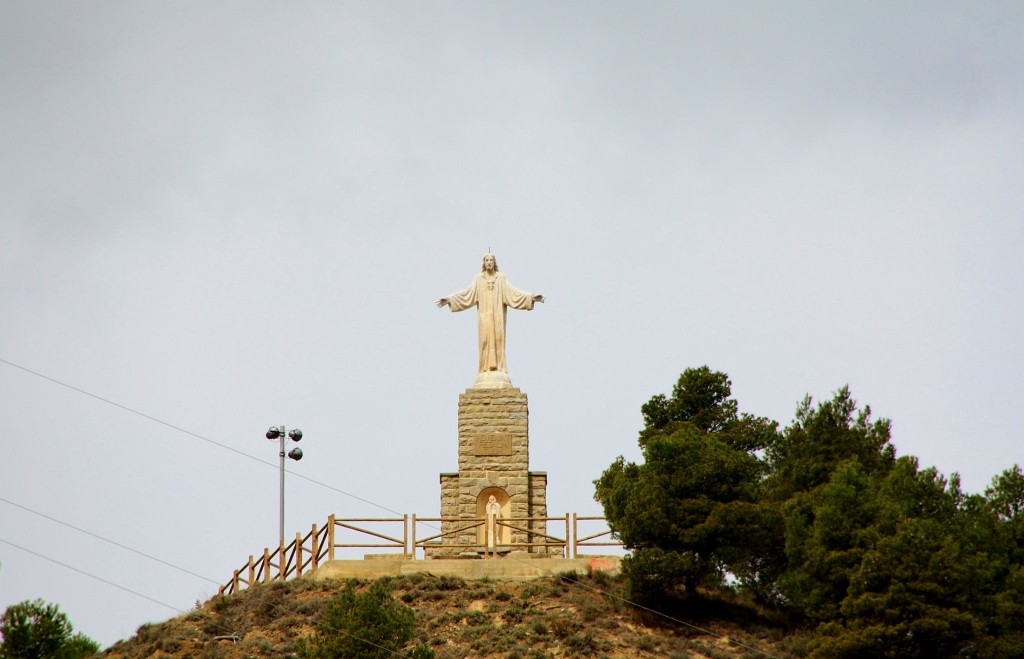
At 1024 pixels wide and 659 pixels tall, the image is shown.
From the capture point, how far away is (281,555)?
140 feet

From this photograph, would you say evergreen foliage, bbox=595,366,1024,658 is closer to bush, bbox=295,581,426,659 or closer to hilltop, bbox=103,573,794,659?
hilltop, bbox=103,573,794,659

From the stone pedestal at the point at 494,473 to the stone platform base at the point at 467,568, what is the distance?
2.10m

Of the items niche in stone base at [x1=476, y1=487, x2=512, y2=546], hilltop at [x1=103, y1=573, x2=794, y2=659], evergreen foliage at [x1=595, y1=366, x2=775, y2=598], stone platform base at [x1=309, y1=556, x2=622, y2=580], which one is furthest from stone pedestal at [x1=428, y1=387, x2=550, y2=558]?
evergreen foliage at [x1=595, y1=366, x2=775, y2=598]

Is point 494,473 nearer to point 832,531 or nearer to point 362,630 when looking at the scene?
point 832,531

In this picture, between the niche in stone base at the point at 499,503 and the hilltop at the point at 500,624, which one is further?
the niche in stone base at the point at 499,503

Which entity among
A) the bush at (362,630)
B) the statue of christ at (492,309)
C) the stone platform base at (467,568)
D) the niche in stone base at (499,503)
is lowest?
the bush at (362,630)

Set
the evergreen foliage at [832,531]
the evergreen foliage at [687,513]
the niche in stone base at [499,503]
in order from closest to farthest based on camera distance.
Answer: the evergreen foliage at [832,531] → the evergreen foliage at [687,513] → the niche in stone base at [499,503]

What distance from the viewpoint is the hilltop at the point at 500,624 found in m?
38.3

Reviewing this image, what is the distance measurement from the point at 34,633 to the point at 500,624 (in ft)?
31.3

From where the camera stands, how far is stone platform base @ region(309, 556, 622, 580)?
42.1m

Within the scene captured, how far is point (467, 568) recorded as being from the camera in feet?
139

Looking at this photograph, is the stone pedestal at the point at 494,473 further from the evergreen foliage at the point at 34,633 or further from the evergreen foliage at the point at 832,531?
the evergreen foliage at the point at 34,633

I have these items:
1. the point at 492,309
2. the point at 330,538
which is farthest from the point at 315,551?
the point at 492,309

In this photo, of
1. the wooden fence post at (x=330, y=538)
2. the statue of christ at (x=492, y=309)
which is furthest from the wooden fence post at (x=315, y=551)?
the statue of christ at (x=492, y=309)
